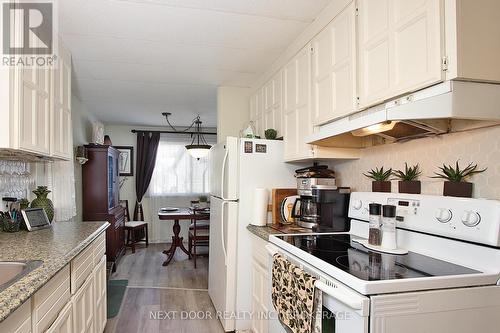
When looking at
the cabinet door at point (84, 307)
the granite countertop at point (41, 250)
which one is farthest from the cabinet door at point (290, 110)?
the cabinet door at point (84, 307)

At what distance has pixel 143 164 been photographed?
6.03 m

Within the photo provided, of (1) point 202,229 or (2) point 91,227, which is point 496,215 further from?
(1) point 202,229

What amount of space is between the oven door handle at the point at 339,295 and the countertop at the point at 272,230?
0.86m

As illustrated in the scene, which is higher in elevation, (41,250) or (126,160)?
(126,160)

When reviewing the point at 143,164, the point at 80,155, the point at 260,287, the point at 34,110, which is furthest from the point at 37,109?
the point at 143,164

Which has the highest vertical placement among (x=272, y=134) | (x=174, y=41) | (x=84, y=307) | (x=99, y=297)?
(x=174, y=41)

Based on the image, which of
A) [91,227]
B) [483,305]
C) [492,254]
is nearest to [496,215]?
[492,254]

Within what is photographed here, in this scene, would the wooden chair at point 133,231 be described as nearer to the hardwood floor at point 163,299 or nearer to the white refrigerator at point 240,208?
the hardwood floor at point 163,299

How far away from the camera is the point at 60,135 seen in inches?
91.5

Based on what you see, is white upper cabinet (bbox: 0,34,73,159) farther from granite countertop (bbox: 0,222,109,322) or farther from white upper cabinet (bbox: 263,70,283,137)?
white upper cabinet (bbox: 263,70,283,137)

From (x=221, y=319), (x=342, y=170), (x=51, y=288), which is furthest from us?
(x=221, y=319)

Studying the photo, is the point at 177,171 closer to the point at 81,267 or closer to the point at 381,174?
the point at 81,267

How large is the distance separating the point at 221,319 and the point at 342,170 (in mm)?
1622

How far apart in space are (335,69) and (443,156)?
781 millimetres
